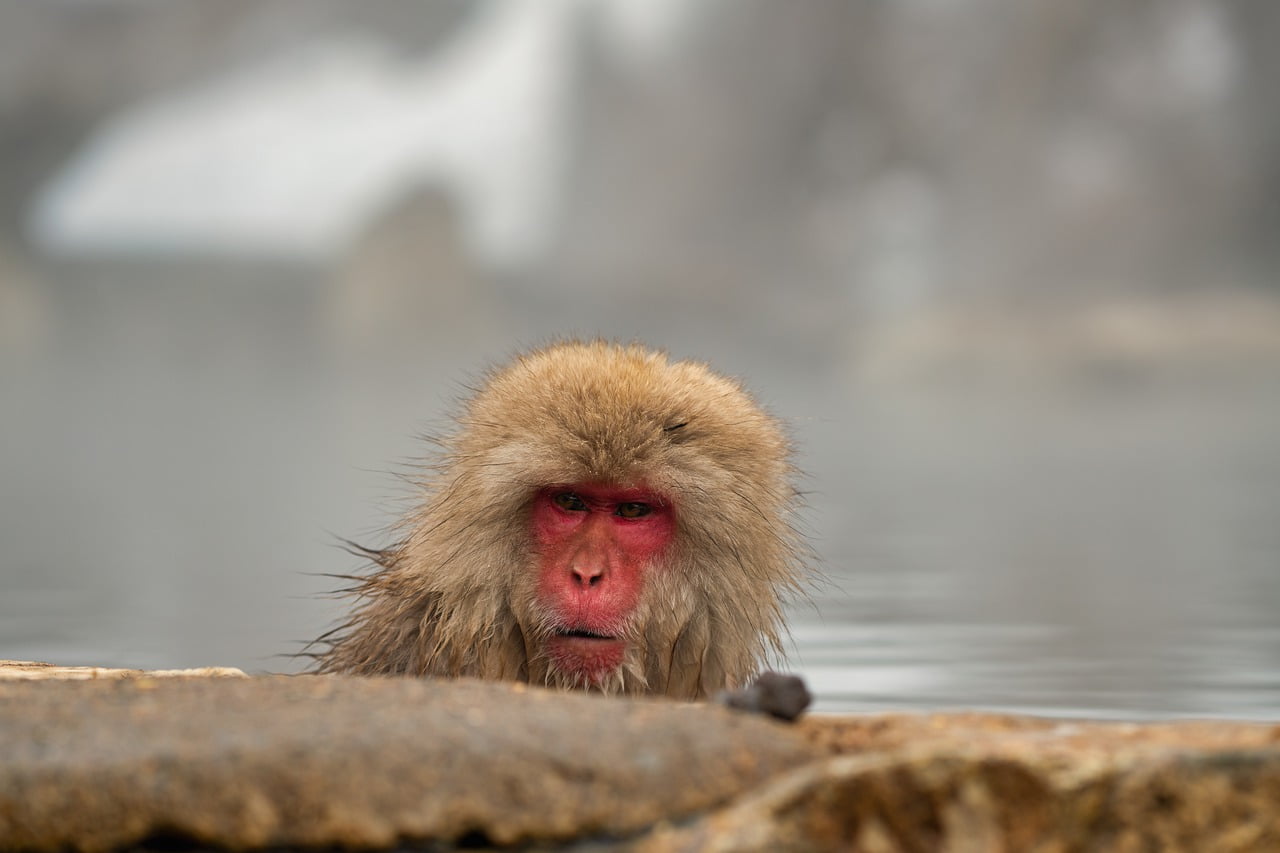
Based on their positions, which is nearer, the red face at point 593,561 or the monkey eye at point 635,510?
the red face at point 593,561

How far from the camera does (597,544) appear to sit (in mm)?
3625

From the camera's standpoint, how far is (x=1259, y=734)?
2.55m

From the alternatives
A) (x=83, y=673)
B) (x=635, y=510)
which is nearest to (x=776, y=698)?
(x=635, y=510)

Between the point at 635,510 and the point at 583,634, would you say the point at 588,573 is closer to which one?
the point at 583,634

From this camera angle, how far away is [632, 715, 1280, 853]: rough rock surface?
2312 millimetres

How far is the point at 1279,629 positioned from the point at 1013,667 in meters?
1.70

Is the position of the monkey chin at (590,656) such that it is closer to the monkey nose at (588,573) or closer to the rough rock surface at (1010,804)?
the monkey nose at (588,573)

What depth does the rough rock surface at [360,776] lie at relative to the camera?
2.32 meters

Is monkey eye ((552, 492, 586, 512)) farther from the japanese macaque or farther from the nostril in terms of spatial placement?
the nostril

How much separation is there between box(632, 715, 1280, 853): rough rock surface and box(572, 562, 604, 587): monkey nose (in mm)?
1234

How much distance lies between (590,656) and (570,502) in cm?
36

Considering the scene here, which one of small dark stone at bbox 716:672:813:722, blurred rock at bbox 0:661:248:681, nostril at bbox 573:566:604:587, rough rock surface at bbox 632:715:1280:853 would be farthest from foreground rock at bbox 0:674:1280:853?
nostril at bbox 573:566:604:587

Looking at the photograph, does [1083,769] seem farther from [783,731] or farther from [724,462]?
[724,462]

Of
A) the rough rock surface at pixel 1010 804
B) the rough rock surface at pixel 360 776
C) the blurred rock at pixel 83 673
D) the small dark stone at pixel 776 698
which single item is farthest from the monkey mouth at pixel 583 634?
the rough rock surface at pixel 1010 804
